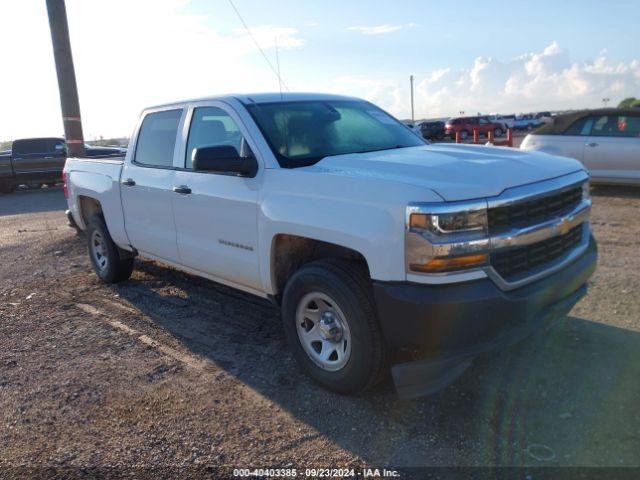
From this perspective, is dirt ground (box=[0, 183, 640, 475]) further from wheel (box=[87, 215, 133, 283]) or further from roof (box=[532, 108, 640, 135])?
roof (box=[532, 108, 640, 135])

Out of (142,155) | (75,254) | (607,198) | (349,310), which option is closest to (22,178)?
(75,254)

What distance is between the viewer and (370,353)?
128 inches

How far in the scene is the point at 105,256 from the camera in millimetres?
6480

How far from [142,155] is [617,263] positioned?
4.94 metres

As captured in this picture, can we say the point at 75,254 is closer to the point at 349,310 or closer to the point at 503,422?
the point at 349,310

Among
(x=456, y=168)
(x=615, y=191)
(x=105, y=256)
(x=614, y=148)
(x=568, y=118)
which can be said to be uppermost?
(x=568, y=118)

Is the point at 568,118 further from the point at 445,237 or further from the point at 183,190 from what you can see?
the point at 445,237

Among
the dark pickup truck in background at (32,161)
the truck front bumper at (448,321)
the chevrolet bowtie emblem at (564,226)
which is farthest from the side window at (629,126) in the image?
the dark pickup truck in background at (32,161)

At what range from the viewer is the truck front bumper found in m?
2.92

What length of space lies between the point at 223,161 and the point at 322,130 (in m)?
0.90

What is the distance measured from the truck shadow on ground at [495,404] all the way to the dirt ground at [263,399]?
0.4 inches

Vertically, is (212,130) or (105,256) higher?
(212,130)

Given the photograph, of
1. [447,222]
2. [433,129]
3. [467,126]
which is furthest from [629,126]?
[433,129]

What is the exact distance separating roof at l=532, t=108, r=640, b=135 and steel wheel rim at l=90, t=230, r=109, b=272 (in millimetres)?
8119
